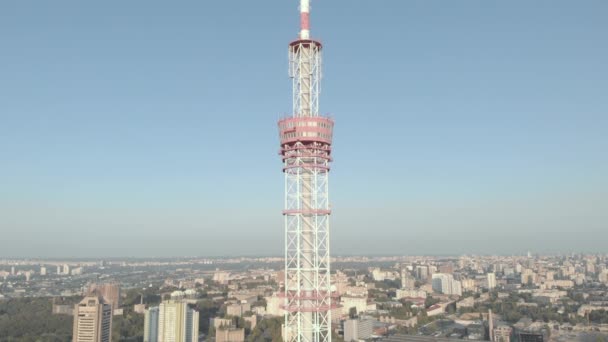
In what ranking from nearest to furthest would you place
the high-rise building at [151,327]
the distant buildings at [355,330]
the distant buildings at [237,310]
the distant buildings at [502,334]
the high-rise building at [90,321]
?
the high-rise building at [90,321], the distant buildings at [502,334], the high-rise building at [151,327], the distant buildings at [355,330], the distant buildings at [237,310]

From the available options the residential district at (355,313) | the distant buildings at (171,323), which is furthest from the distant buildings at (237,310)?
the distant buildings at (171,323)

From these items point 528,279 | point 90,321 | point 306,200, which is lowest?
point 528,279

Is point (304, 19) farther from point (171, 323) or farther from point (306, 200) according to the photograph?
point (171, 323)

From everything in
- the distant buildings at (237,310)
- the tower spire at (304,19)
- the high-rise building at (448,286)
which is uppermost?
the tower spire at (304,19)

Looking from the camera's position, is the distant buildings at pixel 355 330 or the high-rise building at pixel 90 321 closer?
the high-rise building at pixel 90 321

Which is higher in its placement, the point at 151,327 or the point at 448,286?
the point at 448,286

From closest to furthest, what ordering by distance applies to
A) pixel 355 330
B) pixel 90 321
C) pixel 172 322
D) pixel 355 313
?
pixel 90 321
pixel 172 322
pixel 355 330
pixel 355 313

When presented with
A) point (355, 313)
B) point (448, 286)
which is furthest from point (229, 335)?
point (448, 286)

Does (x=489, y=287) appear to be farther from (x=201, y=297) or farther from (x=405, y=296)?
(x=201, y=297)

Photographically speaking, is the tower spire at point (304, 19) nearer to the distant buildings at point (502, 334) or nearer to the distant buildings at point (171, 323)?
the distant buildings at point (171, 323)

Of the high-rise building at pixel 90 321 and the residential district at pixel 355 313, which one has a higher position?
the high-rise building at pixel 90 321

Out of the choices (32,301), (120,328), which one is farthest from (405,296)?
(32,301)

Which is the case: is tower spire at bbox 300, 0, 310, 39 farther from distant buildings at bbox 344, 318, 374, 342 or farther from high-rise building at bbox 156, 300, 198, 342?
distant buildings at bbox 344, 318, 374, 342

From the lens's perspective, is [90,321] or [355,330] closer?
[90,321]
